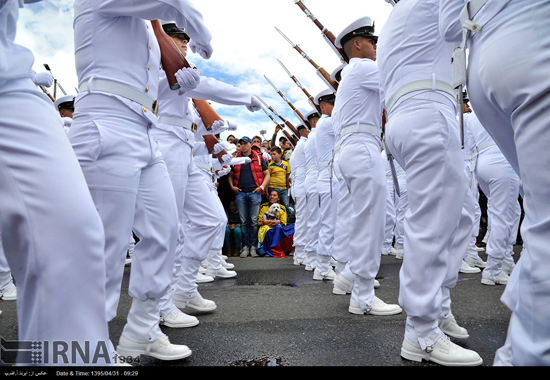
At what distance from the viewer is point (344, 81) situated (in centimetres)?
357

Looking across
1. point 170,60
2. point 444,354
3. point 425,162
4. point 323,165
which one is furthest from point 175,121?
point 323,165

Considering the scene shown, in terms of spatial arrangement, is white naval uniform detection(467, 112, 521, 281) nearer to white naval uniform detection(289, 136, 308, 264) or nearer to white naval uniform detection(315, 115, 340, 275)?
white naval uniform detection(315, 115, 340, 275)

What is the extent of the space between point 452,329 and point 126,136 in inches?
84.6

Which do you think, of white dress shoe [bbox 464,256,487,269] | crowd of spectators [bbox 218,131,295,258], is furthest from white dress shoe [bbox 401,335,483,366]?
crowd of spectators [bbox 218,131,295,258]

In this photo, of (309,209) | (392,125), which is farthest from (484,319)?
(309,209)

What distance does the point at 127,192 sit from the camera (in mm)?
1975

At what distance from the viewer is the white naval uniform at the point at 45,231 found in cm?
97

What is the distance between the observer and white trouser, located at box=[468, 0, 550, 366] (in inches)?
42.3

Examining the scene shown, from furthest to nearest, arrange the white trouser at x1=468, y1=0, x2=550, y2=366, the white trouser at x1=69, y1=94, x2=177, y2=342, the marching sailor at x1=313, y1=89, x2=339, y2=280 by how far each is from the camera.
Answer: the marching sailor at x1=313, y1=89, x2=339, y2=280 < the white trouser at x1=69, y1=94, x2=177, y2=342 < the white trouser at x1=468, y1=0, x2=550, y2=366

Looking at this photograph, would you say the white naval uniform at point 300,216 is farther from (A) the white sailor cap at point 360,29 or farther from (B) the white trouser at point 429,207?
(B) the white trouser at point 429,207

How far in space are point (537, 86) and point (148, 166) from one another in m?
1.79

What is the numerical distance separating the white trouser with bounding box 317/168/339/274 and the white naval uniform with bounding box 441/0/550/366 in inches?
151

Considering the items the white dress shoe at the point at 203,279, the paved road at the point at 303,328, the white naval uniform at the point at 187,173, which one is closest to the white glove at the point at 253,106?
the white naval uniform at the point at 187,173

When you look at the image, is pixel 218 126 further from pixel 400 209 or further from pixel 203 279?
pixel 400 209
